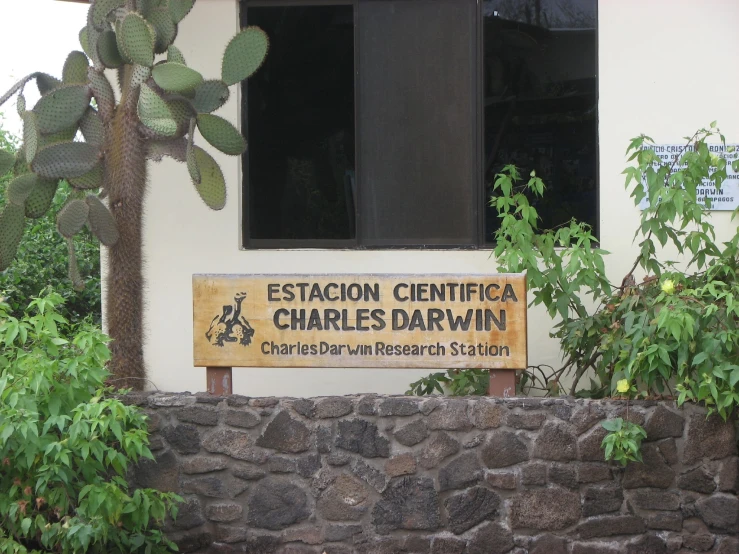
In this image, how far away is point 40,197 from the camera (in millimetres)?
6266

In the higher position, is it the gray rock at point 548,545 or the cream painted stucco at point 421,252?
the cream painted stucco at point 421,252

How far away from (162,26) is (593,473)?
394 centimetres

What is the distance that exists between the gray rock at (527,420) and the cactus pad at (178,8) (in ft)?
11.1

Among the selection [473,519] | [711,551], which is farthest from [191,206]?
[711,551]

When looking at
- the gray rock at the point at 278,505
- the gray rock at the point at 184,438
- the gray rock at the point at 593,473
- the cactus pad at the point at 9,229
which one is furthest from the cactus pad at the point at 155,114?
the gray rock at the point at 593,473

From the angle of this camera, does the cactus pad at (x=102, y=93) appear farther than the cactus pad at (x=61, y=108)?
Yes

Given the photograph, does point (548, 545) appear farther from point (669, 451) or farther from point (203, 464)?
point (203, 464)

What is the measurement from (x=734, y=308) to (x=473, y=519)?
6.45 ft

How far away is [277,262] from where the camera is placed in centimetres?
711

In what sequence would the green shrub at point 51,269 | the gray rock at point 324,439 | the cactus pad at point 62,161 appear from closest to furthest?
the gray rock at point 324,439 → the cactus pad at point 62,161 → the green shrub at point 51,269

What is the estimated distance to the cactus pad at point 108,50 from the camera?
6.16 metres

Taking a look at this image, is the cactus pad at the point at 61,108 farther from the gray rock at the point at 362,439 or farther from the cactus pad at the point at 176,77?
the gray rock at the point at 362,439

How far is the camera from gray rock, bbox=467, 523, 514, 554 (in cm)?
571

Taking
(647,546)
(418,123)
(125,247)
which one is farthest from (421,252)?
(647,546)
